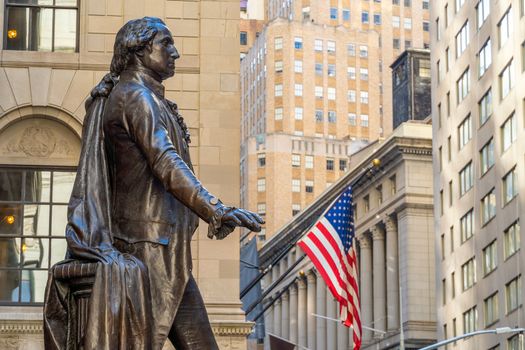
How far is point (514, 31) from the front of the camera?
2677 inches

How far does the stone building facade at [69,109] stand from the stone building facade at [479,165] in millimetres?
40859

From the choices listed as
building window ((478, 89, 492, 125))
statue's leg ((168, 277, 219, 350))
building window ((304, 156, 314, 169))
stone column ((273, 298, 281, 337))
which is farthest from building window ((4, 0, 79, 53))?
building window ((304, 156, 314, 169))

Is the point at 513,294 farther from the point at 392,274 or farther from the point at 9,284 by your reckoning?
the point at 9,284

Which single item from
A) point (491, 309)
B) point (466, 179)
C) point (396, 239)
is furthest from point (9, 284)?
point (396, 239)

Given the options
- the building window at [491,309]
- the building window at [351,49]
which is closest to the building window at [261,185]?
the building window at [351,49]

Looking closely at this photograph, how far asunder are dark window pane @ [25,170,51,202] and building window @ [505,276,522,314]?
142ft

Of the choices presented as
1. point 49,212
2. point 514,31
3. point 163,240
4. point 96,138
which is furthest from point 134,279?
point 514,31

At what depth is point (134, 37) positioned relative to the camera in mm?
7711

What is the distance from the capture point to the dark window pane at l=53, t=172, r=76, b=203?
2585cm

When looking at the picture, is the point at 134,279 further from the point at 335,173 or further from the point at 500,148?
the point at 335,173

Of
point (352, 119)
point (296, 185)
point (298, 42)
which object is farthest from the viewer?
point (352, 119)

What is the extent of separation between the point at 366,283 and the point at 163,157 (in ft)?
338

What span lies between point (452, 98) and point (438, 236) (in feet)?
28.0

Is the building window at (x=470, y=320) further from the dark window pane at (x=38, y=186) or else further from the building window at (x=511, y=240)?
the dark window pane at (x=38, y=186)
